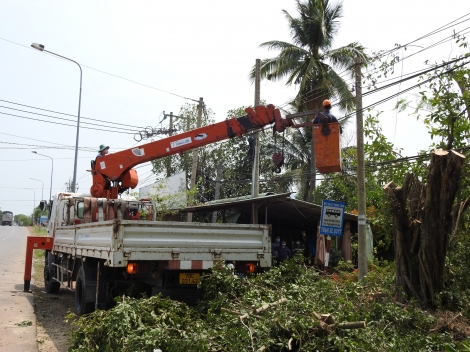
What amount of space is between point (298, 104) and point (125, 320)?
1851 cm

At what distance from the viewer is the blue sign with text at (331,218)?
35.8ft

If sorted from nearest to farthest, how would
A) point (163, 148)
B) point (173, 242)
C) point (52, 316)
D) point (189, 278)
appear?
point (173, 242) → point (189, 278) → point (52, 316) → point (163, 148)

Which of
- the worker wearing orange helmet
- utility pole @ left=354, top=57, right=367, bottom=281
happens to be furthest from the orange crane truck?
utility pole @ left=354, top=57, right=367, bottom=281

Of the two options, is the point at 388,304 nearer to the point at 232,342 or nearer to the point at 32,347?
the point at 232,342

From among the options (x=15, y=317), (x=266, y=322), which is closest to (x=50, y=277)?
(x=15, y=317)

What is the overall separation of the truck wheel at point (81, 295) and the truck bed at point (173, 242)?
513 mm

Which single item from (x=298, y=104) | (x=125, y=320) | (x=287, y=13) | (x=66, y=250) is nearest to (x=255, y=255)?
(x=125, y=320)

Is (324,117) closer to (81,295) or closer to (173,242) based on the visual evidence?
(173,242)

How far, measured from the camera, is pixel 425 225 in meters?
7.04

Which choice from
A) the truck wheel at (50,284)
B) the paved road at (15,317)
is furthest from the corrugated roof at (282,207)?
the paved road at (15,317)

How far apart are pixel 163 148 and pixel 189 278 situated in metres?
3.71

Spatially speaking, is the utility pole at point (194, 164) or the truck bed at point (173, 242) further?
the utility pole at point (194, 164)

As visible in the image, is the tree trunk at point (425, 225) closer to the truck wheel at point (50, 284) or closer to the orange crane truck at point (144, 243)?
the orange crane truck at point (144, 243)

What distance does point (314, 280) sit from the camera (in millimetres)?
7688
